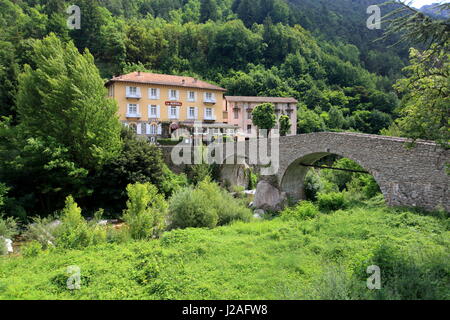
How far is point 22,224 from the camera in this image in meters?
15.4

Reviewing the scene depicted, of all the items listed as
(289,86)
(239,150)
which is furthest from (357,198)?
(289,86)

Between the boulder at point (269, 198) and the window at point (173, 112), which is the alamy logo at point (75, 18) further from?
the boulder at point (269, 198)

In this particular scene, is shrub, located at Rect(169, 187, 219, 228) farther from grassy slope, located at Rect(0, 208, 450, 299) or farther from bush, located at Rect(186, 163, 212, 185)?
bush, located at Rect(186, 163, 212, 185)

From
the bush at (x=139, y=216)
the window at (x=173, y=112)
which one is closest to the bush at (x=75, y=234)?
the bush at (x=139, y=216)

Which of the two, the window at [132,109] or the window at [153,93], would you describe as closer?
the window at [132,109]

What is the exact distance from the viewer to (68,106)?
57.4ft

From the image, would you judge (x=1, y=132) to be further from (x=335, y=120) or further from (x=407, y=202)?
(x=335, y=120)

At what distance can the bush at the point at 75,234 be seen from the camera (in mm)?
10109

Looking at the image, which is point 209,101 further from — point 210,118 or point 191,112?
point 191,112

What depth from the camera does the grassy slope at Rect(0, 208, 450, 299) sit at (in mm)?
6488

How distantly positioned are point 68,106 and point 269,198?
13871 millimetres

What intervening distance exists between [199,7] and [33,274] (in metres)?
83.9

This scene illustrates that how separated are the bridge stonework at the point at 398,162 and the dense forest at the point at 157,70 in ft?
6.82
